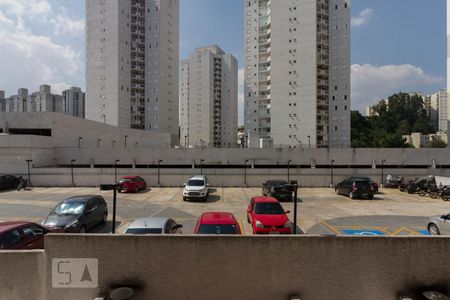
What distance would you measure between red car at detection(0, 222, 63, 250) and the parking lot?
3717mm

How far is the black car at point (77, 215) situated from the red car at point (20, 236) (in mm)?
1491

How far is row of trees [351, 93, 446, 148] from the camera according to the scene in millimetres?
75938

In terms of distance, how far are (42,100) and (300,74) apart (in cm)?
9527

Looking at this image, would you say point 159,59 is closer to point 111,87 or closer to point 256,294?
point 111,87

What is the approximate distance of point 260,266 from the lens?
5555 mm

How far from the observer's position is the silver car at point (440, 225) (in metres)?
11.1

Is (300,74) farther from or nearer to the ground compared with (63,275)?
farther from the ground

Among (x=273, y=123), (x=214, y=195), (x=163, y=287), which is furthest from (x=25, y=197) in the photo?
(x=273, y=123)

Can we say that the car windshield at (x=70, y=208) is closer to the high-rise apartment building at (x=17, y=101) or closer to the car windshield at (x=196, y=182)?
the car windshield at (x=196, y=182)

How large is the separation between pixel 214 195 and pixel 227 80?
94.3 m

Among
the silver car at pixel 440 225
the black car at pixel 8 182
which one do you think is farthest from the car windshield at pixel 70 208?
the black car at pixel 8 182

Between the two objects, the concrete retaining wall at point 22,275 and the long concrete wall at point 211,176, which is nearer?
the concrete retaining wall at point 22,275

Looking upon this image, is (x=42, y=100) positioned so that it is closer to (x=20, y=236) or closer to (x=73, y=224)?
(x=73, y=224)

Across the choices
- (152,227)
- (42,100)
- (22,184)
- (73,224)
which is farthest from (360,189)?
(42,100)
